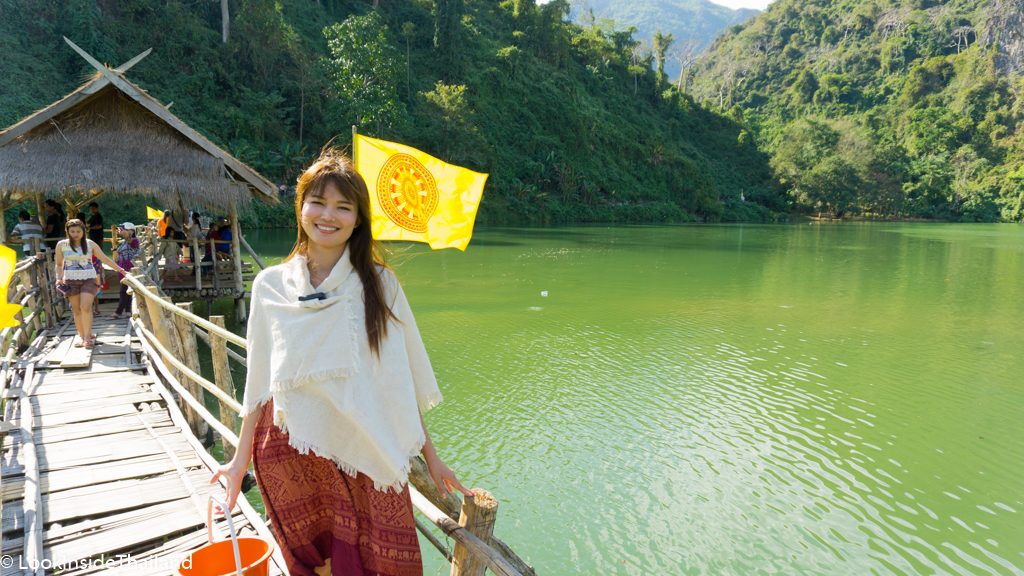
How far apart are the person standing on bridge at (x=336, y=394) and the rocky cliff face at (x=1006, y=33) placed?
91.5 metres

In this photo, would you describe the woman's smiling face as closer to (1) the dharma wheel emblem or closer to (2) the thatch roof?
(1) the dharma wheel emblem

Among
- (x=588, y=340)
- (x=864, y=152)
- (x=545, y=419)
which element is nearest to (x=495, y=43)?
(x=864, y=152)

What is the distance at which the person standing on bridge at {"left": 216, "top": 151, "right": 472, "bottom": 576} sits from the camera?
134 cm

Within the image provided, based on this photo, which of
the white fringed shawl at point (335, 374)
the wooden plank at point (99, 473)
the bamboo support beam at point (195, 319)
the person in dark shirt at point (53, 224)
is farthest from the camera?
the person in dark shirt at point (53, 224)

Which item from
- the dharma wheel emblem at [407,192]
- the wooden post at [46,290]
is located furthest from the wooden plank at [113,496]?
the wooden post at [46,290]

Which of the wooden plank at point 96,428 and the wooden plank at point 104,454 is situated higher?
the wooden plank at point 96,428

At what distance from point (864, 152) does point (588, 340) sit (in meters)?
53.8

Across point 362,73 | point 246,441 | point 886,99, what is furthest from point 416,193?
point 886,99

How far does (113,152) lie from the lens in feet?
23.7

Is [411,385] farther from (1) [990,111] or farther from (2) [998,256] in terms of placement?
(1) [990,111]

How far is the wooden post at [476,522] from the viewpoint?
144 centimetres

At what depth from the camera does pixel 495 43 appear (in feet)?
152

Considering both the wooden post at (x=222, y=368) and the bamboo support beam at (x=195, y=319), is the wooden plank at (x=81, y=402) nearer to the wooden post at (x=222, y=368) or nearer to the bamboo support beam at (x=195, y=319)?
the bamboo support beam at (x=195, y=319)

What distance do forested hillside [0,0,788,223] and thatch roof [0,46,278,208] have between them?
1589 centimetres
